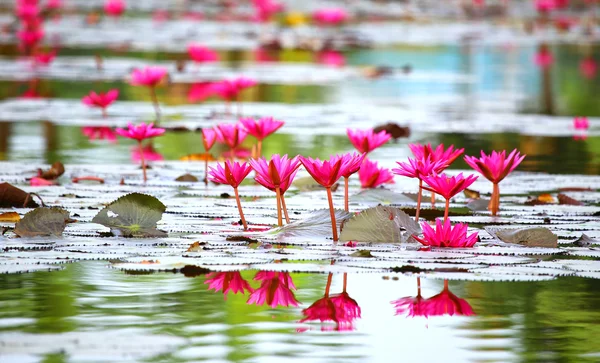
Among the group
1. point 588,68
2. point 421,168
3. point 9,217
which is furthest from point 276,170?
point 588,68

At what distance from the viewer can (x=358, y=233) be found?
356cm

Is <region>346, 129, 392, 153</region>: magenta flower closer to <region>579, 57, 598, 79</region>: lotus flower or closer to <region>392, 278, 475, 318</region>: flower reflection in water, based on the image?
<region>392, 278, 475, 318</region>: flower reflection in water

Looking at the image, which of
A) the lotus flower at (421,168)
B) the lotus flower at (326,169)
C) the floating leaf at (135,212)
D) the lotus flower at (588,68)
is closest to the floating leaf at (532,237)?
the lotus flower at (421,168)

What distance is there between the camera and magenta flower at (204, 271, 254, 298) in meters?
2.99

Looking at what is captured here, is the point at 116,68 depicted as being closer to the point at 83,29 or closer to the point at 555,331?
the point at 83,29

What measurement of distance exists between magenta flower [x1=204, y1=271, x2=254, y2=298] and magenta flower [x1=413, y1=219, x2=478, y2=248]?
0.59 m

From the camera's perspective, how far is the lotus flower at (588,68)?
12.4 metres

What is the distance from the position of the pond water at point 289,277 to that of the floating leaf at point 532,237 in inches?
4.6

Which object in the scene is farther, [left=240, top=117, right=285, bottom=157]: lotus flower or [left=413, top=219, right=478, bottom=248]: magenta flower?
[left=240, top=117, right=285, bottom=157]: lotus flower

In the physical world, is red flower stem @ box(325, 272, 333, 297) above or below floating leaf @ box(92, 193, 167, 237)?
below

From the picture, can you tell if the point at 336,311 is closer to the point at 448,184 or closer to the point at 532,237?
the point at 448,184

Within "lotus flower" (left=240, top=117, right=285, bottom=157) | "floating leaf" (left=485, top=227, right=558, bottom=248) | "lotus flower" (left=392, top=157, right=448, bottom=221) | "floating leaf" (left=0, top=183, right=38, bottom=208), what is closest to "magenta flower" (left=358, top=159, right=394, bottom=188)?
"lotus flower" (left=240, top=117, right=285, bottom=157)

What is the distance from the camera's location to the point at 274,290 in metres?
2.99

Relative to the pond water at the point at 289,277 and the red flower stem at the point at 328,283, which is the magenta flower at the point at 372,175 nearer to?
the pond water at the point at 289,277
